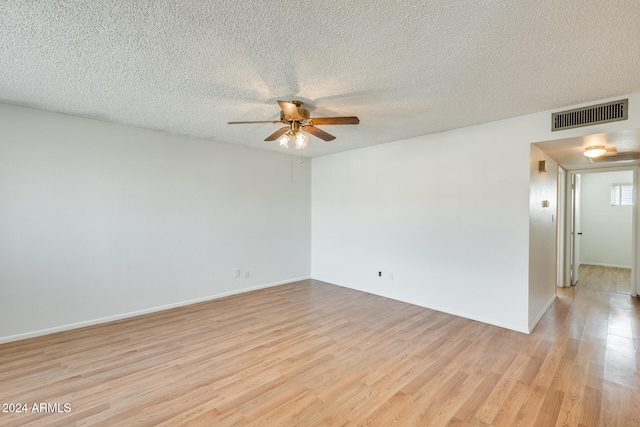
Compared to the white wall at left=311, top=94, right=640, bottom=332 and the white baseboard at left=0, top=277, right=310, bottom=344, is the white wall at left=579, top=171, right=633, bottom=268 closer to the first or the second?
the white wall at left=311, top=94, right=640, bottom=332

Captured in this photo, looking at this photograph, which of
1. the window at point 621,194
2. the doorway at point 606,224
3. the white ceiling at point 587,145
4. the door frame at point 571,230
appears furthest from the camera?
the window at point 621,194

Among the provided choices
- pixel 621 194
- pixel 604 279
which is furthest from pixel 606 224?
pixel 604 279

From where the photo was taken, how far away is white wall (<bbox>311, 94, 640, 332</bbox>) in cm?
327

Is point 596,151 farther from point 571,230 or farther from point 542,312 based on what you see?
point 571,230

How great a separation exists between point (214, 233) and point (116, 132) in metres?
1.88

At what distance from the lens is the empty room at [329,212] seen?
184 centimetres

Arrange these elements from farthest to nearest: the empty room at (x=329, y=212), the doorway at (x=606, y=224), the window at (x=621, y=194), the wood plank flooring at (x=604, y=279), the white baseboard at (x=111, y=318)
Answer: the window at (x=621, y=194), the doorway at (x=606, y=224), the wood plank flooring at (x=604, y=279), the white baseboard at (x=111, y=318), the empty room at (x=329, y=212)

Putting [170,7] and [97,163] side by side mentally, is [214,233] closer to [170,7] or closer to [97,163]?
[97,163]

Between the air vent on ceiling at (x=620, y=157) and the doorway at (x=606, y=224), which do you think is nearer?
the air vent on ceiling at (x=620, y=157)

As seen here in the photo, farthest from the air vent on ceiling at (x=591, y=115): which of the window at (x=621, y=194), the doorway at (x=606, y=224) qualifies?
the window at (x=621, y=194)

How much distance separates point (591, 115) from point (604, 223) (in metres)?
6.18

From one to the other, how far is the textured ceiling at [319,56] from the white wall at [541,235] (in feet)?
3.26

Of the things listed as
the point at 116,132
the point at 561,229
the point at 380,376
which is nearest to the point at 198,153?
the point at 116,132

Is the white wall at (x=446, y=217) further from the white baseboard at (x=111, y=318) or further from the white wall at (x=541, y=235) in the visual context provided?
the white baseboard at (x=111, y=318)
